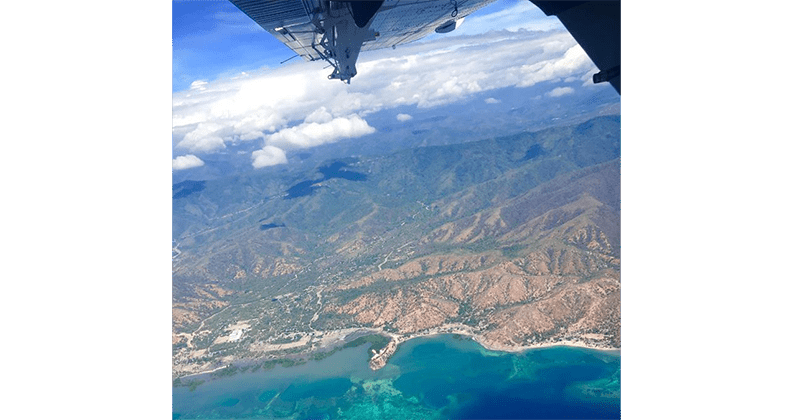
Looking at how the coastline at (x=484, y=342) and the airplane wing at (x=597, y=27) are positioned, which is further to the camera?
the coastline at (x=484, y=342)

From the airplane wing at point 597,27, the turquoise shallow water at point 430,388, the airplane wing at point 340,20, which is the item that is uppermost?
the airplane wing at point 340,20

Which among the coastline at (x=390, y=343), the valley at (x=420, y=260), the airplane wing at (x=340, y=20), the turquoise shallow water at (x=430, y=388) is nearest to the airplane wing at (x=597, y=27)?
the airplane wing at (x=340, y=20)

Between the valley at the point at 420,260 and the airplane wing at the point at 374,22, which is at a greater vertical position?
the airplane wing at the point at 374,22

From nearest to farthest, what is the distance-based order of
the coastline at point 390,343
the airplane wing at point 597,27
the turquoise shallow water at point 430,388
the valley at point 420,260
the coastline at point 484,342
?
the airplane wing at point 597,27 < the turquoise shallow water at point 430,388 < the coastline at point 484,342 < the coastline at point 390,343 < the valley at point 420,260

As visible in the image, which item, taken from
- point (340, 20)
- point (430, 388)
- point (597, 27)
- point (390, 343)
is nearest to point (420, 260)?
point (390, 343)

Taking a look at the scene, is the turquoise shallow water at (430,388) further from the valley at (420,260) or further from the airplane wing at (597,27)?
the airplane wing at (597,27)

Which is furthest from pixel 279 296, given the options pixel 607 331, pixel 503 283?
pixel 607 331
